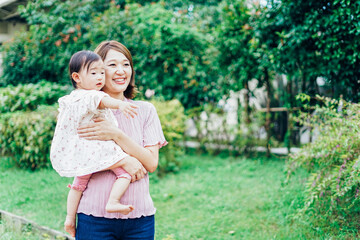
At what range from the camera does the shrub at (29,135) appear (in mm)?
5938

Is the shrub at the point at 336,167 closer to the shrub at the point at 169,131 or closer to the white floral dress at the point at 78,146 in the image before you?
the white floral dress at the point at 78,146

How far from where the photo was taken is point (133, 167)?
72.2 inches

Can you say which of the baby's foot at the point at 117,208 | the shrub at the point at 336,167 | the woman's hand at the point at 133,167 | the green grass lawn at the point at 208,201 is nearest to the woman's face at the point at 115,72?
the woman's hand at the point at 133,167

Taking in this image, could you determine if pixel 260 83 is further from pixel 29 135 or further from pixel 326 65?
pixel 29 135

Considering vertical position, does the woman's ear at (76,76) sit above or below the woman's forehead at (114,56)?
below

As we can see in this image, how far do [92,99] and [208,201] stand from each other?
140 inches

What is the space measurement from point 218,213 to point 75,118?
3.08 metres

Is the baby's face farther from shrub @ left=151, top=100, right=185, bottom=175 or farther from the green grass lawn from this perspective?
shrub @ left=151, top=100, right=185, bottom=175

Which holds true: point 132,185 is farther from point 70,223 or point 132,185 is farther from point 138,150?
point 70,223

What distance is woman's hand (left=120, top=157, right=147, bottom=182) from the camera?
182 centimetres

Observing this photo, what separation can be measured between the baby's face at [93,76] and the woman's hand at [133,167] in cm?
42

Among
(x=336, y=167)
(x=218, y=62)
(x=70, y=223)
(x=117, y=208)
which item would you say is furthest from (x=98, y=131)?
(x=218, y=62)

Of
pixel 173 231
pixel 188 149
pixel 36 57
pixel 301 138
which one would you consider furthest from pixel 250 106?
pixel 36 57

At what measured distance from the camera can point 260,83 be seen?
7316mm
